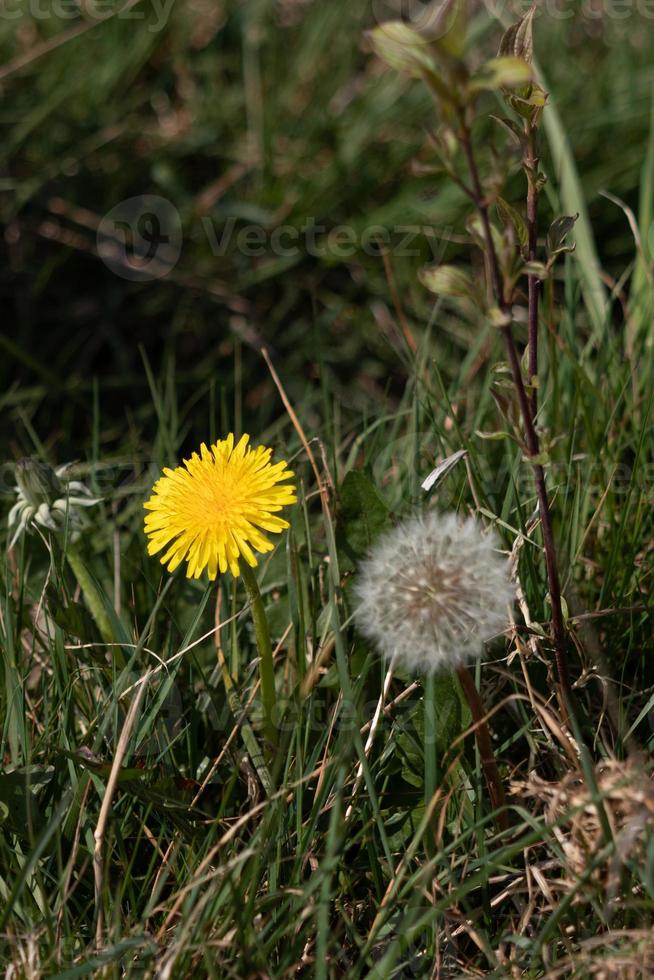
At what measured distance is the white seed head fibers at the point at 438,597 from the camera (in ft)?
3.98

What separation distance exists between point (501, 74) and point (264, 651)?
0.78 metres

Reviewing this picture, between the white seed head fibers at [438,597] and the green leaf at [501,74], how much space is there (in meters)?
0.50

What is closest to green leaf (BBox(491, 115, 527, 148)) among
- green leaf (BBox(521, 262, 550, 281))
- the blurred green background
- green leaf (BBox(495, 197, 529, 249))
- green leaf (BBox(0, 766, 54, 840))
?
green leaf (BBox(495, 197, 529, 249))

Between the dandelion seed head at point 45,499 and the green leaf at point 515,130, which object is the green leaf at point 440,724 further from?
the green leaf at point 515,130

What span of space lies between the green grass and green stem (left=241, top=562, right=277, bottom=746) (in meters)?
0.03

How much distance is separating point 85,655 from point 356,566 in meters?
0.45

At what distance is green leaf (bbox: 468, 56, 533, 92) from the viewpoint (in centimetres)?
103

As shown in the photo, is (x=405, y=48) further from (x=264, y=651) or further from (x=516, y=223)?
(x=264, y=651)

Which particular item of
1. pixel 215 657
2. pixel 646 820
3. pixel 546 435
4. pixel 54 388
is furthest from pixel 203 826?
pixel 54 388

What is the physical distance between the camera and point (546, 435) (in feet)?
4.15

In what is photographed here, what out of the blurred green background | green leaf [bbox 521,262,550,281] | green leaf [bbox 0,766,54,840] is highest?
the blurred green background

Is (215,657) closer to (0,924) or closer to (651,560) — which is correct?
(0,924)

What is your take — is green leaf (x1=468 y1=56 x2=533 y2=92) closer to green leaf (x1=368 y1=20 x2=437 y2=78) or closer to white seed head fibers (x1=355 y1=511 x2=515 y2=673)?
green leaf (x1=368 y1=20 x2=437 y2=78)

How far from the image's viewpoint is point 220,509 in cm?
133
